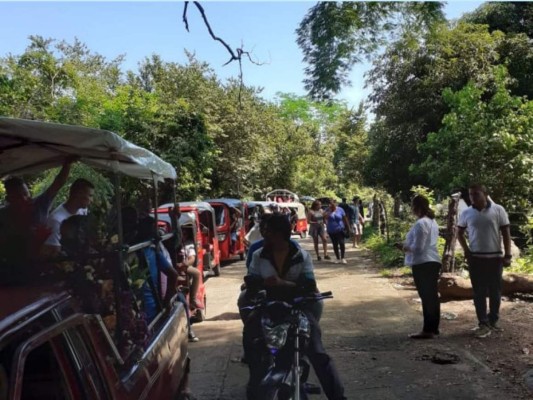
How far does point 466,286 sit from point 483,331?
210 cm

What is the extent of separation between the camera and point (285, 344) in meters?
3.79

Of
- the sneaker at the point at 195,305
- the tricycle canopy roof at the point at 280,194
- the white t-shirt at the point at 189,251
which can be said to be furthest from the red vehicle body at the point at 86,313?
the tricycle canopy roof at the point at 280,194

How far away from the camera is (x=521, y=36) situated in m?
18.3

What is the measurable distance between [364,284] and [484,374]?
19.1 feet

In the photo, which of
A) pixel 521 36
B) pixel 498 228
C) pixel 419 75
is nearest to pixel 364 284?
pixel 498 228

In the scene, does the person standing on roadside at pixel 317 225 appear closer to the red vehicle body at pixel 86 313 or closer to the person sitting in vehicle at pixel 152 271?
the person sitting in vehicle at pixel 152 271

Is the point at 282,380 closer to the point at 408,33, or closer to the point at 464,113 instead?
the point at 408,33

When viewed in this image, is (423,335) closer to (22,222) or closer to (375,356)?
(375,356)

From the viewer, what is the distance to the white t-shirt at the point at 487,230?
6645 millimetres

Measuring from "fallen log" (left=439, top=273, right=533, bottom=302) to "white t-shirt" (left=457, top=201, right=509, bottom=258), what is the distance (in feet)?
7.16

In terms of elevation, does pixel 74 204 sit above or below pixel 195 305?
above

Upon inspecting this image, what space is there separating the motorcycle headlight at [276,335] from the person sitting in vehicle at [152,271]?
100 centimetres

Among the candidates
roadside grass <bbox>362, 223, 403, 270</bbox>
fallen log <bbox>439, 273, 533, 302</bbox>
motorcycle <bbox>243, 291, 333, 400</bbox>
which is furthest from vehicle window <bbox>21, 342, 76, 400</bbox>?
roadside grass <bbox>362, 223, 403, 270</bbox>

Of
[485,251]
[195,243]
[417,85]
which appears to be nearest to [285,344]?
[485,251]
